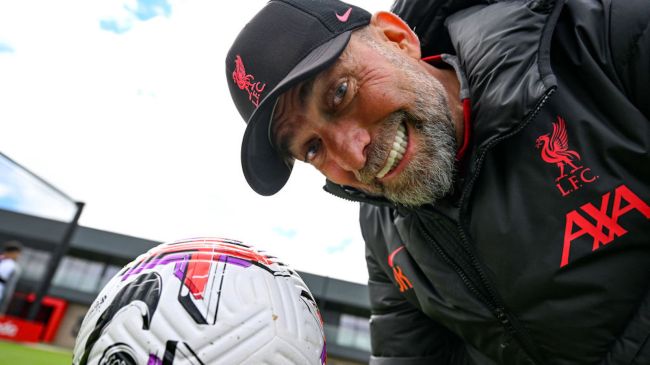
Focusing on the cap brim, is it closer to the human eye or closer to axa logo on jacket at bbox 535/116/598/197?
the human eye

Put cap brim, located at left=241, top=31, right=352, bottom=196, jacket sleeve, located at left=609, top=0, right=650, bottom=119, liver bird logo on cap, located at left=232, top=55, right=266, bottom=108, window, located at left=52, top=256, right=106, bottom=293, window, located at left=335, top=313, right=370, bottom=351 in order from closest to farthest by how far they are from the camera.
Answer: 1. jacket sleeve, located at left=609, top=0, right=650, bottom=119
2. cap brim, located at left=241, top=31, right=352, bottom=196
3. liver bird logo on cap, located at left=232, top=55, right=266, bottom=108
4. window, located at left=335, top=313, right=370, bottom=351
5. window, located at left=52, top=256, right=106, bottom=293

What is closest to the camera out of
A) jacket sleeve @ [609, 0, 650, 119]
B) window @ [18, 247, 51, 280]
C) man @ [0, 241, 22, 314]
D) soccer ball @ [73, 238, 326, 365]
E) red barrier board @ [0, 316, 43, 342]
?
soccer ball @ [73, 238, 326, 365]

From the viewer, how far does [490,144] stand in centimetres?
133

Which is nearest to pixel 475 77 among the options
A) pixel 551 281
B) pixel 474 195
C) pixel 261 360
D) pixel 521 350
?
pixel 474 195

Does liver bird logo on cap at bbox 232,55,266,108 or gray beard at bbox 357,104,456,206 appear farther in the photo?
liver bird logo on cap at bbox 232,55,266,108

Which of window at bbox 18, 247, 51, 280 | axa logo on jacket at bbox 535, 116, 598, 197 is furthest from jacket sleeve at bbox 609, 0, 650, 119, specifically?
window at bbox 18, 247, 51, 280

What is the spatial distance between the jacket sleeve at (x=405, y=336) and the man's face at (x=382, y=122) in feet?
2.26

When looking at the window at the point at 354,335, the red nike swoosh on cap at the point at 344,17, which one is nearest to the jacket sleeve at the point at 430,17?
the red nike swoosh on cap at the point at 344,17

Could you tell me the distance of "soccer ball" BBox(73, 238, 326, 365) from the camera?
1.01 metres

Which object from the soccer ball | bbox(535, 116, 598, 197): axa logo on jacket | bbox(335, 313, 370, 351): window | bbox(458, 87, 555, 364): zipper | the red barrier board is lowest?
the red barrier board

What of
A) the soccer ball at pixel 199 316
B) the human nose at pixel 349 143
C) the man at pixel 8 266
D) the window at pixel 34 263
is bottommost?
the window at pixel 34 263

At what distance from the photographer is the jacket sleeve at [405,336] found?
2.02 meters

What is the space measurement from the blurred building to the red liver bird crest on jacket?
56.3 feet

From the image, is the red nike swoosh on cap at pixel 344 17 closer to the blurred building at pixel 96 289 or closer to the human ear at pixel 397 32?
the human ear at pixel 397 32
